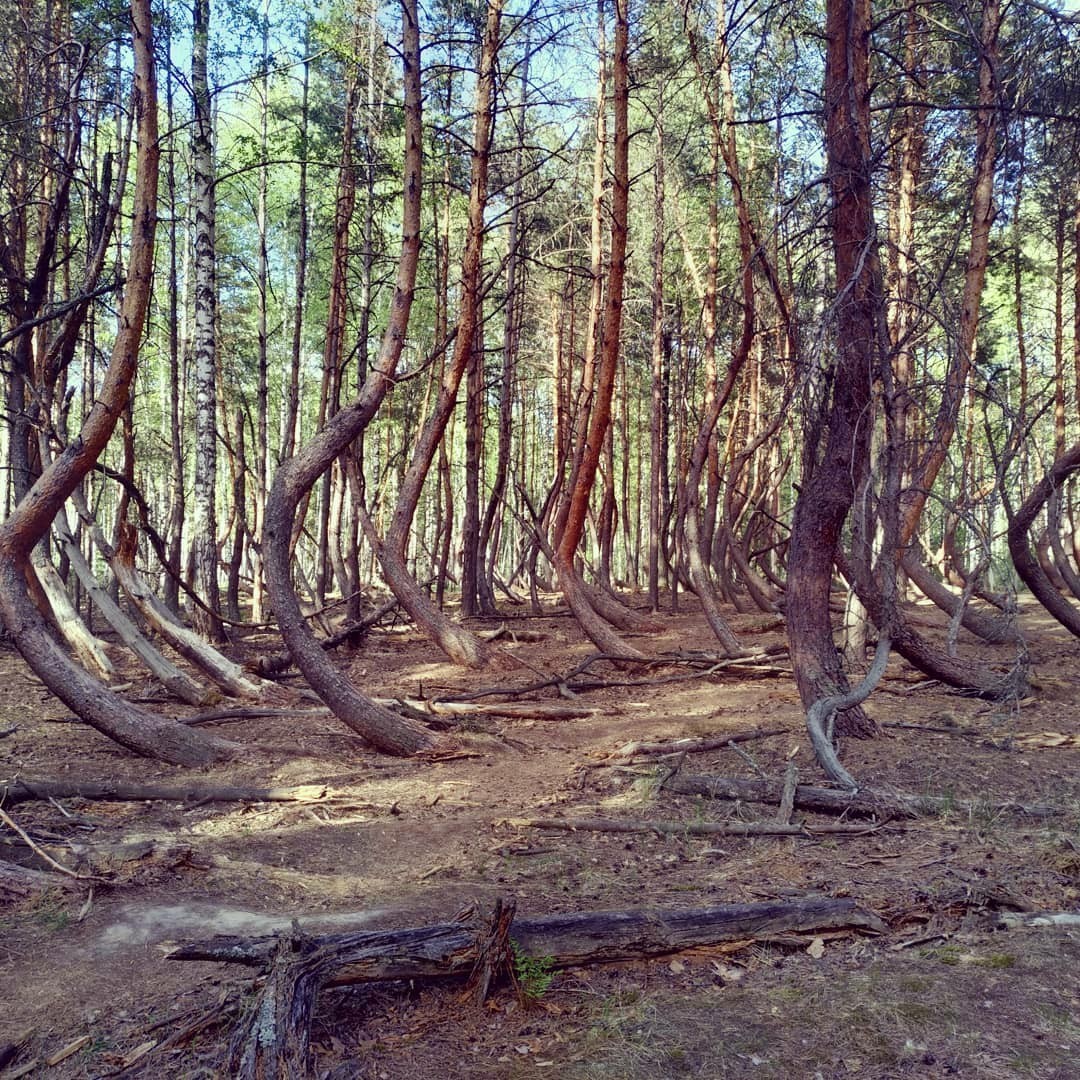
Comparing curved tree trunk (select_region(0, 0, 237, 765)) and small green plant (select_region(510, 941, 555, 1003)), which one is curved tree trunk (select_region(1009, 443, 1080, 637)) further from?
curved tree trunk (select_region(0, 0, 237, 765))

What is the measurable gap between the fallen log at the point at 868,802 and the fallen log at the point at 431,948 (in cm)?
169

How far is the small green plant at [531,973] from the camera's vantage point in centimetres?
336

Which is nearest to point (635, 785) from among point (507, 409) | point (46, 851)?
point (46, 851)

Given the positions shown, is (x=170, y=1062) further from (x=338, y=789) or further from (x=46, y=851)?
(x=338, y=789)

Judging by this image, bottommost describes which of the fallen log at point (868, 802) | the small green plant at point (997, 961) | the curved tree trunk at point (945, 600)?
the small green plant at point (997, 961)

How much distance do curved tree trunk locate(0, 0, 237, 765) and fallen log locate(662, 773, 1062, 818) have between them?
409 centimetres

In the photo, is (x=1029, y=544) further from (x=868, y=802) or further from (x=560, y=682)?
→ (x=868, y=802)

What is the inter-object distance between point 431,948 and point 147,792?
3.57m

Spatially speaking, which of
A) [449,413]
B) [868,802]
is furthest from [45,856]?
[449,413]

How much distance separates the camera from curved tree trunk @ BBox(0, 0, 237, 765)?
6.38 metres

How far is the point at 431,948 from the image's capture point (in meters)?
3.38

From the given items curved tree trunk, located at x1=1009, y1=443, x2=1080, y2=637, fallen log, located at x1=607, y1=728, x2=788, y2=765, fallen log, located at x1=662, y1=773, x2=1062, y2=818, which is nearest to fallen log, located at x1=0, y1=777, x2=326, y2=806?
fallen log, located at x1=607, y1=728, x2=788, y2=765

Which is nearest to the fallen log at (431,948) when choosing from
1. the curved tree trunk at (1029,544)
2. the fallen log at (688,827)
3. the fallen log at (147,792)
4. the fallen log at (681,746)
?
the fallen log at (688,827)

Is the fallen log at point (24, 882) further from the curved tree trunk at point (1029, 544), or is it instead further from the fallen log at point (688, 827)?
the curved tree trunk at point (1029, 544)
